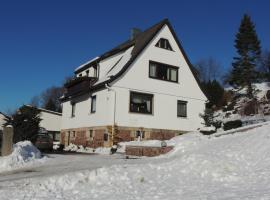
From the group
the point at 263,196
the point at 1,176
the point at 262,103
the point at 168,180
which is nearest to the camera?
the point at 263,196

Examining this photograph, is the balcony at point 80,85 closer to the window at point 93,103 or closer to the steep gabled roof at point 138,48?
the window at point 93,103

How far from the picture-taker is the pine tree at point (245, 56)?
53.8 metres

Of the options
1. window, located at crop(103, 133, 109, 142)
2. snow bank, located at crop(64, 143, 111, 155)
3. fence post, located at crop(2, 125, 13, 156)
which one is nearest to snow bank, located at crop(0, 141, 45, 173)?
fence post, located at crop(2, 125, 13, 156)

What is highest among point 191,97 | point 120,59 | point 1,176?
point 120,59

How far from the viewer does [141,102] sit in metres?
31.2

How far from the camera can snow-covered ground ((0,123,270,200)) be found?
10.5 metres

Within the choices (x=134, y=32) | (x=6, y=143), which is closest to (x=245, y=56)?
(x=134, y=32)

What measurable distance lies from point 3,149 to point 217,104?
41975 millimetres

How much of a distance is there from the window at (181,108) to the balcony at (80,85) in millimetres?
7482

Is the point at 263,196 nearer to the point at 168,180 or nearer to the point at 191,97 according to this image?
the point at 168,180

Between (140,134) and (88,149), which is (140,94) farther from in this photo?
(88,149)

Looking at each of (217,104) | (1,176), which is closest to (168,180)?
(1,176)

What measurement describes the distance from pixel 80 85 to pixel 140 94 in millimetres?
6719

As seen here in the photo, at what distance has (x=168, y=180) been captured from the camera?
488 inches
